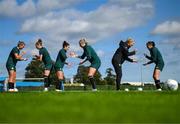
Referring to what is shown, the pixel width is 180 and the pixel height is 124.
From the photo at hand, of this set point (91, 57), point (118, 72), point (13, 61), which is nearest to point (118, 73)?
point (118, 72)

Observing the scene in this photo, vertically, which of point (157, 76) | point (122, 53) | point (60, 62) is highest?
point (122, 53)

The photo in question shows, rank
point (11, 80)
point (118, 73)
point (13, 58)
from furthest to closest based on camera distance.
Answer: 1. point (13, 58)
2. point (118, 73)
3. point (11, 80)

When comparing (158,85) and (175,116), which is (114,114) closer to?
(175,116)

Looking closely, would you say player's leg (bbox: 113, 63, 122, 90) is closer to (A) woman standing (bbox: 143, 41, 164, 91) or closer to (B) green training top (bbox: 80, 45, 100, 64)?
(B) green training top (bbox: 80, 45, 100, 64)

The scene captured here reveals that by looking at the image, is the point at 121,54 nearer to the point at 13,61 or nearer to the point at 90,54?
the point at 90,54

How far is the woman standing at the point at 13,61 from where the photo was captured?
17984 millimetres

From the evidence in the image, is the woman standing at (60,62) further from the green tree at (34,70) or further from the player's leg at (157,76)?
the green tree at (34,70)

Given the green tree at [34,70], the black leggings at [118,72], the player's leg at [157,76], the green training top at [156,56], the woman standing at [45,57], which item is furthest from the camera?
the green tree at [34,70]

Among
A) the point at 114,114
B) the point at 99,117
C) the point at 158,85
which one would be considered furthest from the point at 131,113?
the point at 158,85

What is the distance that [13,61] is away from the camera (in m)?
18.2

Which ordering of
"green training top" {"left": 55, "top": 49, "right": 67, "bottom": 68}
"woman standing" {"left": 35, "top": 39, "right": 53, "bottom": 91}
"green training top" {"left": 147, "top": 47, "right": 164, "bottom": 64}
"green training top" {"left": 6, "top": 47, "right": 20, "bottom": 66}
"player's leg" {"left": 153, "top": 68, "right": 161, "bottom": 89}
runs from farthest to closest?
"woman standing" {"left": 35, "top": 39, "right": 53, "bottom": 91} < "green training top" {"left": 147, "top": 47, "right": 164, "bottom": 64} < "green training top" {"left": 55, "top": 49, "right": 67, "bottom": 68} < "player's leg" {"left": 153, "top": 68, "right": 161, "bottom": 89} < "green training top" {"left": 6, "top": 47, "right": 20, "bottom": 66}

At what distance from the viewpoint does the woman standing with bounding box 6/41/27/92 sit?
17984 mm

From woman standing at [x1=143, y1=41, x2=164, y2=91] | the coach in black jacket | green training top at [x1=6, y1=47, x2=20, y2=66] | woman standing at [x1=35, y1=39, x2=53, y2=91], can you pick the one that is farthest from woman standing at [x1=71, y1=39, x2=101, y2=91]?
green training top at [x1=6, y1=47, x2=20, y2=66]

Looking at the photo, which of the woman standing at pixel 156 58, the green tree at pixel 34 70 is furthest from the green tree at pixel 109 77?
the woman standing at pixel 156 58
